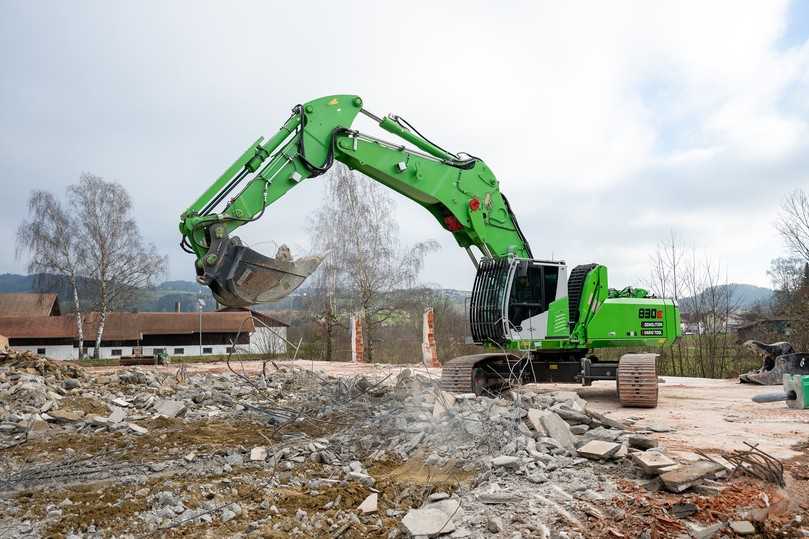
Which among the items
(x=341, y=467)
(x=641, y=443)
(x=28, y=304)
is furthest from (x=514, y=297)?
(x=28, y=304)

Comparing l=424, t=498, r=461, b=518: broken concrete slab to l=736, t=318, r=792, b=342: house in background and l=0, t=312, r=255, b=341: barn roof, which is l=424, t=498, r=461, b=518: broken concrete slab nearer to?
l=736, t=318, r=792, b=342: house in background

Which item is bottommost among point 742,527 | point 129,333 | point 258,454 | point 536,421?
point 742,527

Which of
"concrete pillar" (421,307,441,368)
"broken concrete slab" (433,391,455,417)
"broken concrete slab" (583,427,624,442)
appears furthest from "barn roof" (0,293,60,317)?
"broken concrete slab" (583,427,624,442)

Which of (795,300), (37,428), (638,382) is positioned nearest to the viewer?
(37,428)

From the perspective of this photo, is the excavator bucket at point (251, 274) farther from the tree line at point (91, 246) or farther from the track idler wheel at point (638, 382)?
the tree line at point (91, 246)

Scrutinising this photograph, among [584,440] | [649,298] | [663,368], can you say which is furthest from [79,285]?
[584,440]

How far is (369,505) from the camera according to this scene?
15.4ft

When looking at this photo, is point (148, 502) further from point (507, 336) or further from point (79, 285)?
point (79, 285)

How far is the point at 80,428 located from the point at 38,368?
5.17m

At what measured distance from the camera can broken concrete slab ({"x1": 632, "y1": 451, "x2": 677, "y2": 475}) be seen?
4.96 m

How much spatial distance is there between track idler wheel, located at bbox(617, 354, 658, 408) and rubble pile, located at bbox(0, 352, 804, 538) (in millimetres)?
1728

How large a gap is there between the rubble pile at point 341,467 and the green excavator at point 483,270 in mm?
1652

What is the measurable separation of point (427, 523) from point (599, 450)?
2.07 metres

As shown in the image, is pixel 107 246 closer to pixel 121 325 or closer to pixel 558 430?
pixel 121 325
